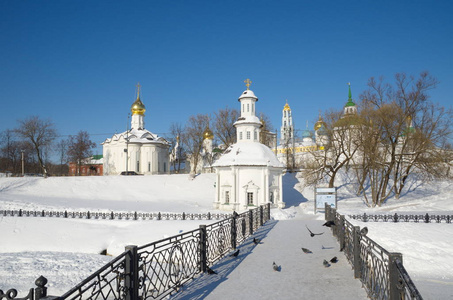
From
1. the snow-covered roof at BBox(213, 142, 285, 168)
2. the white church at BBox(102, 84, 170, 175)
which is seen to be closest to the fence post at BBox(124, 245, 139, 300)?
the snow-covered roof at BBox(213, 142, 285, 168)

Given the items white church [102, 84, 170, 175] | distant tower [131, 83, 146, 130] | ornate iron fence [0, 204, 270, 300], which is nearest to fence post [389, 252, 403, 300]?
ornate iron fence [0, 204, 270, 300]

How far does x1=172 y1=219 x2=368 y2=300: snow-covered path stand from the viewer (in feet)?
20.9

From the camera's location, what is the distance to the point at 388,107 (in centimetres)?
2894

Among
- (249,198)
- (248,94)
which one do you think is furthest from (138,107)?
(249,198)

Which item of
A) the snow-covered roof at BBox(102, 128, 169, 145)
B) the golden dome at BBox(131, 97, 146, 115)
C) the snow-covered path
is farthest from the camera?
the golden dome at BBox(131, 97, 146, 115)

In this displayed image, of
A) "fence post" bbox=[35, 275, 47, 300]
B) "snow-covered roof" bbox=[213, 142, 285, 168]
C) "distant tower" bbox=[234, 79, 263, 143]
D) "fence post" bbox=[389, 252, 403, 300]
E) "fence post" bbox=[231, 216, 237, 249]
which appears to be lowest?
"fence post" bbox=[231, 216, 237, 249]

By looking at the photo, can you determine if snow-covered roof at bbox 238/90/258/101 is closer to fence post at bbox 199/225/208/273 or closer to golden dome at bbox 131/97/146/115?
golden dome at bbox 131/97/146/115

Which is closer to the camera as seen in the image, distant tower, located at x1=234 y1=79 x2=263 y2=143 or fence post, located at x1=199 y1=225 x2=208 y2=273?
fence post, located at x1=199 y1=225 x2=208 y2=273

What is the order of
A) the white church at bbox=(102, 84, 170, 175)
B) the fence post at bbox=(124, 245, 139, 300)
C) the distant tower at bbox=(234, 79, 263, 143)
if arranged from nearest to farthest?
the fence post at bbox=(124, 245, 139, 300) < the distant tower at bbox=(234, 79, 263, 143) < the white church at bbox=(102, 84, 170, 175)

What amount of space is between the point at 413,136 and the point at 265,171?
43.6 ft

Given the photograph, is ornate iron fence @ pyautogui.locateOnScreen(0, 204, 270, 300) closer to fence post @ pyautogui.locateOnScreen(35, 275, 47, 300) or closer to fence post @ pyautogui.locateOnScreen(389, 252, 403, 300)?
fence post @ pyautogui.locateOnScreen(35, 275, 47, 300)

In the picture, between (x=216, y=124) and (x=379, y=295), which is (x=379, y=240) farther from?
(x=216, y=124)

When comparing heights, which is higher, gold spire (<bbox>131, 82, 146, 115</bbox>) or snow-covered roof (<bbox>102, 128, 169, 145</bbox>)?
gold spire (<bbox>131, 82, 146, 115</bbox>)

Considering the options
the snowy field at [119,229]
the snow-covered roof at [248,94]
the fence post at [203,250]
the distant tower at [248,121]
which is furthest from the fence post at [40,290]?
the snow-covered roof at [248,94]
